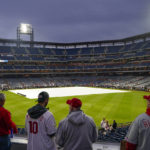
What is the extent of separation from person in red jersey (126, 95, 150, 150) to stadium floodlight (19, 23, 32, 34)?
9988cm

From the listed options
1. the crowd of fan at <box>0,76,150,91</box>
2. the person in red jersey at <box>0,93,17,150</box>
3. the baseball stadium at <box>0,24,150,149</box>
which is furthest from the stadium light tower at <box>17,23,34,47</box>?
the person in red jersey at <box>0,93,17,150</box>

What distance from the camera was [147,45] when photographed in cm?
7250

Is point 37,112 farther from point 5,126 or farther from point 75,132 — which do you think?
point 5,126

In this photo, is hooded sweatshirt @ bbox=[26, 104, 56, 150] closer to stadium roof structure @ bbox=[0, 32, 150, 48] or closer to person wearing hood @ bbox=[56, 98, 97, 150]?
person wearing hood @ bbox=[56, 98, 97, 150]

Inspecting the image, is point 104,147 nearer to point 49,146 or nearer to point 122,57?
point 49,146

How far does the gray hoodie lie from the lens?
3195 millimetres

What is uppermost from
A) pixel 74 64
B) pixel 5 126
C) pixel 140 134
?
pixel 74 64

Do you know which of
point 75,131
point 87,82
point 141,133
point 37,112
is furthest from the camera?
point 87,82

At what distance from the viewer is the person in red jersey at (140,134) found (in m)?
2.80

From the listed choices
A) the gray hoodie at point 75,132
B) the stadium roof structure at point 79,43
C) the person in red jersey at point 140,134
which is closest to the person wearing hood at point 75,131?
the gray hoodie at point 75,132

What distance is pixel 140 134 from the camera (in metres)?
2.82

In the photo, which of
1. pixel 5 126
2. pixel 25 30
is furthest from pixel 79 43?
pixel 5 126

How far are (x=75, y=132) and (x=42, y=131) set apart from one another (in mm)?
800

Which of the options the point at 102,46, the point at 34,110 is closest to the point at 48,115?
the point at 34,110
